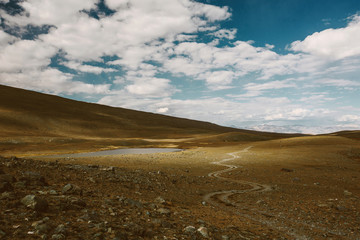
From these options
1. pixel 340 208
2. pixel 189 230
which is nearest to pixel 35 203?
pixel 189 230

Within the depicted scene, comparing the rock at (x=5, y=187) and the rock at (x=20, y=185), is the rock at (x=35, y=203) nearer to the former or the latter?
the rock at (x=5, y=187)

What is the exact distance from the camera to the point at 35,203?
762cm

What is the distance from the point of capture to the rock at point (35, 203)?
760 cm

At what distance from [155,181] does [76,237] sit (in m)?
12.7

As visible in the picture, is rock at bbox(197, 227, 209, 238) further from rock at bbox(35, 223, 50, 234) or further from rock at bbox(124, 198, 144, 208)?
rock at bbox(35, 223, 50, 234)

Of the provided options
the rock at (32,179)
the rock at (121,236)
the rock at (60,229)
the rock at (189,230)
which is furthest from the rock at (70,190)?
the rock at (189,230)

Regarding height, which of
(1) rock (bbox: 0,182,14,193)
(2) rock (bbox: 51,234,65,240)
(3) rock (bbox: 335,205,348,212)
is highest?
(1) rock (bbox: 0,182,14,193)

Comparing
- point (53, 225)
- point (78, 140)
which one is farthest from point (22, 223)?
point (78, 140)

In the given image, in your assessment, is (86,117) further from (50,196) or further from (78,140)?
(50,196)

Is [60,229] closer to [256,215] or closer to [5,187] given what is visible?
[5,187]

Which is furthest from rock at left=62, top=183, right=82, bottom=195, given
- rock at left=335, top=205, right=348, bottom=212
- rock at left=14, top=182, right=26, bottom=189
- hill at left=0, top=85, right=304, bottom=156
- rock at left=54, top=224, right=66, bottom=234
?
Answer: hill at left=0, top=85, right=304, bottom=156

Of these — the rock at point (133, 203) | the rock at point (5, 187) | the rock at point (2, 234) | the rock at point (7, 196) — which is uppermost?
the rock at point (5, 187)

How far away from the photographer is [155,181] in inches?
749

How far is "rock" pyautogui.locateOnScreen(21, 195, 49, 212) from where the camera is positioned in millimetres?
7596
